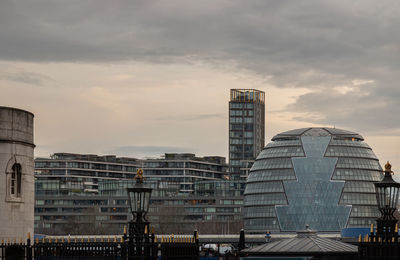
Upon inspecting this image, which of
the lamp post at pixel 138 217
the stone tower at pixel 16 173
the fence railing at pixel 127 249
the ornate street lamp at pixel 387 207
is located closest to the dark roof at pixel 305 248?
the ornate street lamp at pixel 387 207

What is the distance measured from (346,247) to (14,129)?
1646 cm

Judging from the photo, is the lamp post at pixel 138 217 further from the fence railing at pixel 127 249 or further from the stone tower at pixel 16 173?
the stone tower at pixel 16 173

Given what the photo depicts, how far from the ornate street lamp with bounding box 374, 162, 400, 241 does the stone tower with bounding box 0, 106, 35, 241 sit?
18.6m

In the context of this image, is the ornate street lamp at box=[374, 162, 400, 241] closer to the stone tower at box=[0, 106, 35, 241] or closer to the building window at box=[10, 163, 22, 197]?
the stone tower at box=[0, 106, 35, 241]

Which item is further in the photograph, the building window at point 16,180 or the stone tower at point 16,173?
the building window at point 16,180

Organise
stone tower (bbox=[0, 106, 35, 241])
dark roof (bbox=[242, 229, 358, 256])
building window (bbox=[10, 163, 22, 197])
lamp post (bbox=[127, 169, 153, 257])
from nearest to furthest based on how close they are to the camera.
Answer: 1. lamp post (bbox=[127, 169, 153, 257])
2. dark roof (bbox=[242, 229, 358, 256])
3. stone tower (bbox=[0, 106, 35, 241])
4. building window (bbox=[10, 163, 22, 197])

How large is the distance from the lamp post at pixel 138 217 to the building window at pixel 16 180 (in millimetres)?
13200

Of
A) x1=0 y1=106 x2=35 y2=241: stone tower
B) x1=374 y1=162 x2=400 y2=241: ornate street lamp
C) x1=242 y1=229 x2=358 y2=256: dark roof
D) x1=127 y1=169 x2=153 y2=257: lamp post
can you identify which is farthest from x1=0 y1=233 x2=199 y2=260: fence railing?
x1=0 y1=106 x2=35 y2=241: stone tower

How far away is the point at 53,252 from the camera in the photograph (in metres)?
36.7

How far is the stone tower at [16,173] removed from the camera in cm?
4597

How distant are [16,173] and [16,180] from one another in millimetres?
328

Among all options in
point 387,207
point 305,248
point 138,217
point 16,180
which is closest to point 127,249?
point 138,217

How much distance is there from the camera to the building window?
46.6 metres

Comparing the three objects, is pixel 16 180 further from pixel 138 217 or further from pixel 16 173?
pixel 138 217
